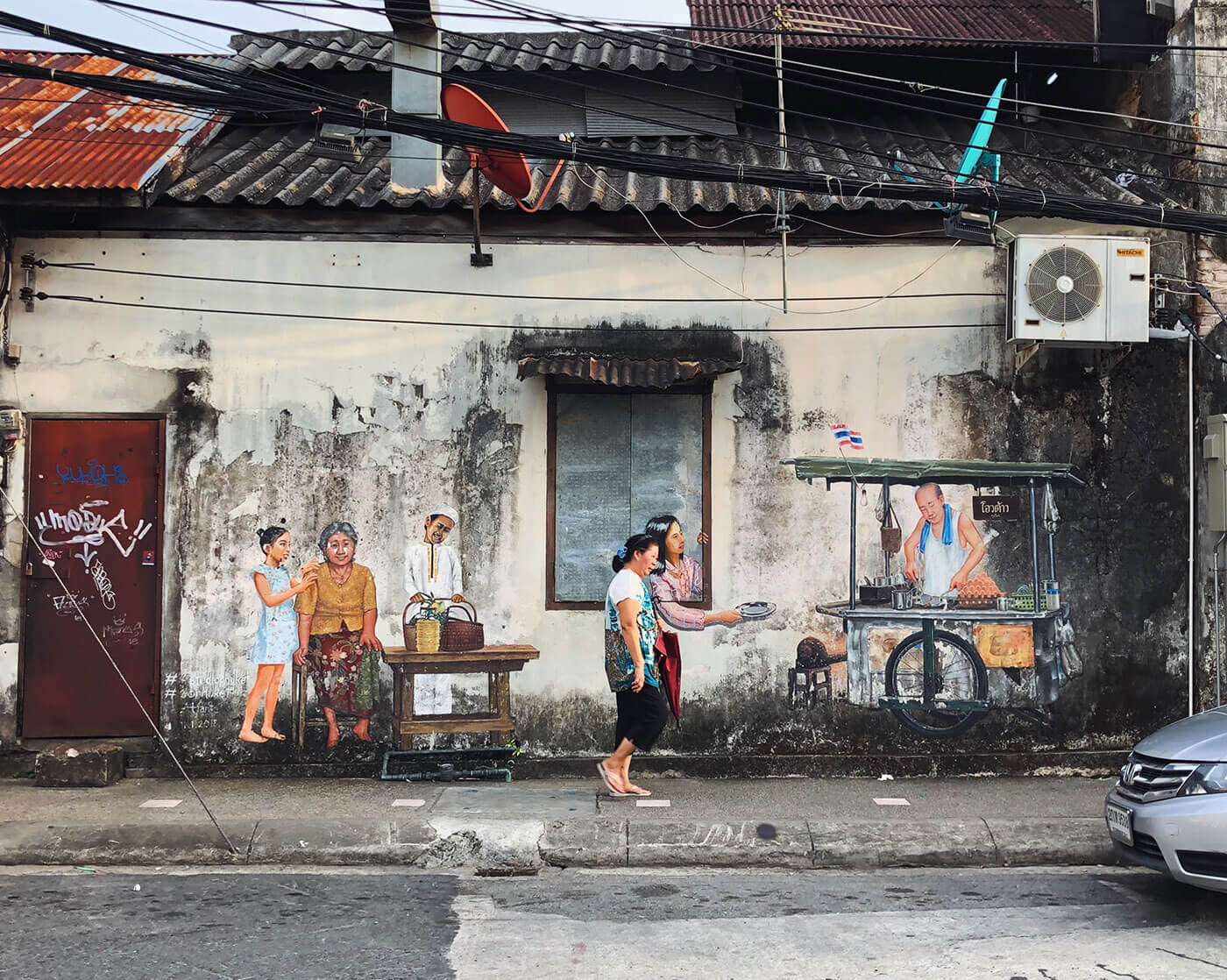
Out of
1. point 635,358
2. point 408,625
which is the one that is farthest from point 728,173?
point 408,625

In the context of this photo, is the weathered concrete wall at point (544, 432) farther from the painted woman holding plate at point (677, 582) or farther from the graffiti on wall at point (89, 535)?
the graffiti on wall at point (89, 535)

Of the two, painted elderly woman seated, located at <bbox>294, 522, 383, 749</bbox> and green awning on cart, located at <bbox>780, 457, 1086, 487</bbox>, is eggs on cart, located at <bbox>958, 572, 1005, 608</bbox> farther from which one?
painted elderly woman seated, located at <bbox>294, 522, 383, 749</bbox>

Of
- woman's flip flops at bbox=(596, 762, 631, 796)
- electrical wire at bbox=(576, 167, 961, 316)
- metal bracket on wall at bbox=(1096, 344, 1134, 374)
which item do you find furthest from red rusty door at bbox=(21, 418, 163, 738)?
metal bracket on wall at bbox=(1096, 344, 1134, 374)

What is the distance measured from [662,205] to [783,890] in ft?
16.8

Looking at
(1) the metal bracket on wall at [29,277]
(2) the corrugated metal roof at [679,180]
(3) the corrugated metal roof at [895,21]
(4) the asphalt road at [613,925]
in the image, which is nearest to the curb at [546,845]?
(4) the asphalt road at [613,925]

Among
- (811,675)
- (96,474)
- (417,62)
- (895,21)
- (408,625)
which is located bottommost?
(811,675)

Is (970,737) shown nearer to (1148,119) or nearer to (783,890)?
(783,890)

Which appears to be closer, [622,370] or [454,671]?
[622,370]

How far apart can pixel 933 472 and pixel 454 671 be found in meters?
4.07

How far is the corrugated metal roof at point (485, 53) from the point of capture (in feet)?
35.3

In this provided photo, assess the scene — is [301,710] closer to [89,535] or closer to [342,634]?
[342,634]

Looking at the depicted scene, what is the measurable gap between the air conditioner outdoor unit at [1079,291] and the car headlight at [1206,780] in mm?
3838

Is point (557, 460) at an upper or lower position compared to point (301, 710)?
upper

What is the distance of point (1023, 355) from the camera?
9148mm
